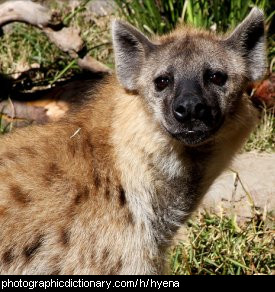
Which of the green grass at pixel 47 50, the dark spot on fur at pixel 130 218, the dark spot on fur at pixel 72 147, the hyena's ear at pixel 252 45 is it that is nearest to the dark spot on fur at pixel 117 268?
the dark spot on fur at pixel 130 218

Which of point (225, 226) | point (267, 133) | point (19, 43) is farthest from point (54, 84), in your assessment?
point (225, 226)

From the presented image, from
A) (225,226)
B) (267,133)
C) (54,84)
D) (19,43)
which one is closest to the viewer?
(225,226)

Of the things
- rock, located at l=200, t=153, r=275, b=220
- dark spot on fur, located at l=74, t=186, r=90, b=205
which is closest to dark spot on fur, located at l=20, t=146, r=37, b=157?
dark spot on fur, located at l=74, t=186, r=90, b=205

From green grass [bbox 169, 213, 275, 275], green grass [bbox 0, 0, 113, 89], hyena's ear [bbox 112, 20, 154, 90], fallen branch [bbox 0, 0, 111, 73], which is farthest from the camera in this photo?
green grass [bbox 0, 0, 113, 89]

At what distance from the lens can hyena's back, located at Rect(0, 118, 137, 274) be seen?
423 centimetres

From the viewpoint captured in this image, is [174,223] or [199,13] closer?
[174,223]

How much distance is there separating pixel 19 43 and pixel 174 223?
484 cm

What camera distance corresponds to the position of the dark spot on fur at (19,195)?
428cm

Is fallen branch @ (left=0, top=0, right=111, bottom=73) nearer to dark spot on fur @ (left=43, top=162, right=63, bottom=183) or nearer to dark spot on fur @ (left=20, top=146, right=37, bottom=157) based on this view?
dark spot on fur @ (left=20, top=146, right=37, bottom=157)

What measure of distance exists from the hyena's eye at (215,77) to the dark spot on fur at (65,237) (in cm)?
127

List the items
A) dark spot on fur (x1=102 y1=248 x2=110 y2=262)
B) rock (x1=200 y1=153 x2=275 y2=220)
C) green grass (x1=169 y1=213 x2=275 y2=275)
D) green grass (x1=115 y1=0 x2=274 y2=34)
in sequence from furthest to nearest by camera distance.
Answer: green grass (x1=115 y1=0 x2=274 y2=34) < rock (x1=200 y1=153 x2=275 y2=220) < green grass (x1=169 y1=213 x2=275 y2=275) < dark spot on fur (x1=102 y1=248 x2=110 y2=262)

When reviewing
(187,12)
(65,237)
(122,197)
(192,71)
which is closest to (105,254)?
(65,237)
